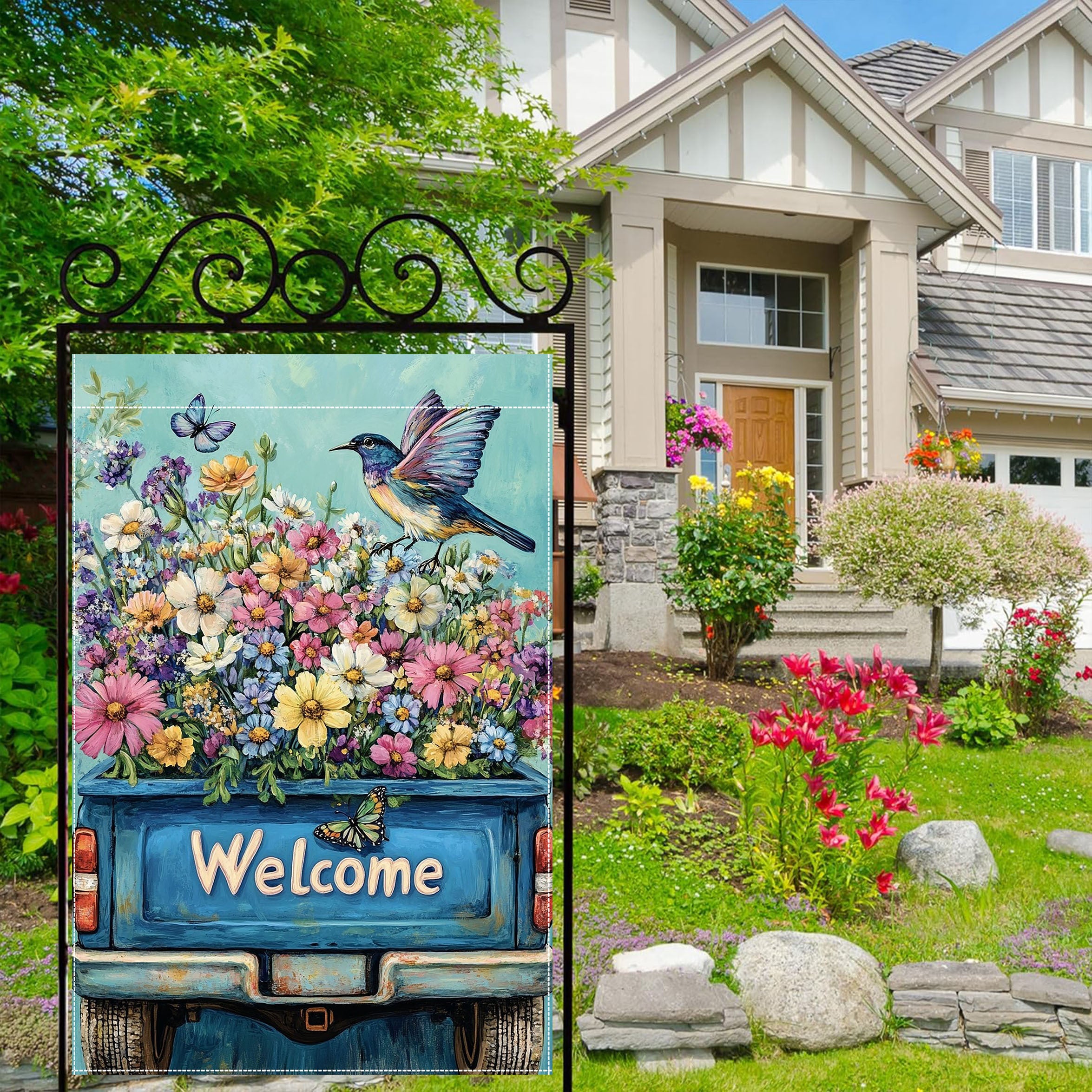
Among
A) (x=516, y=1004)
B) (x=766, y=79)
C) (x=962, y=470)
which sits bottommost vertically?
(x=516, y=1004)

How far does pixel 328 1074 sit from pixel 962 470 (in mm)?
10078

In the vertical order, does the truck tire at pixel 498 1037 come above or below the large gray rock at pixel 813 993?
above

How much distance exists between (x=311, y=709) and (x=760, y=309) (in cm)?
1096

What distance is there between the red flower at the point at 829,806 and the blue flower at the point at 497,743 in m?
2.24

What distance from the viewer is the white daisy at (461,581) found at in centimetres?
221

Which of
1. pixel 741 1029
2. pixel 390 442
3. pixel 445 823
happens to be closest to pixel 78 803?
pixel 445 823

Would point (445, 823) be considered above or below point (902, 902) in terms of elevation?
above

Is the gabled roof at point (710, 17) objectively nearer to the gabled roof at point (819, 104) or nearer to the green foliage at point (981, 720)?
the gabled roof at point (819, 104)

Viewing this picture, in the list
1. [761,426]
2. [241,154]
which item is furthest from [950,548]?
[241,154]

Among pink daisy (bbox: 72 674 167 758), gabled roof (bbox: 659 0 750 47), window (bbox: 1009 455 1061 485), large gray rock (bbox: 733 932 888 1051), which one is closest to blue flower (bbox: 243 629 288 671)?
pink daisy (bbox: 72 674 167 758)

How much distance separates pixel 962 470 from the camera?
35.1 ft

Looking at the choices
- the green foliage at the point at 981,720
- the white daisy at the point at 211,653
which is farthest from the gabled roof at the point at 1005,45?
the white daisy at the point at 211,653

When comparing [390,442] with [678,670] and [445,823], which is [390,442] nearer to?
[445,823]

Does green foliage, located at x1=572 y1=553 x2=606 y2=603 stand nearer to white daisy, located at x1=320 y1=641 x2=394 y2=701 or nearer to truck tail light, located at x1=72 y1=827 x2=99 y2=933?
white daisy, located at x1=320 y1=641 x2=394 y2=701
